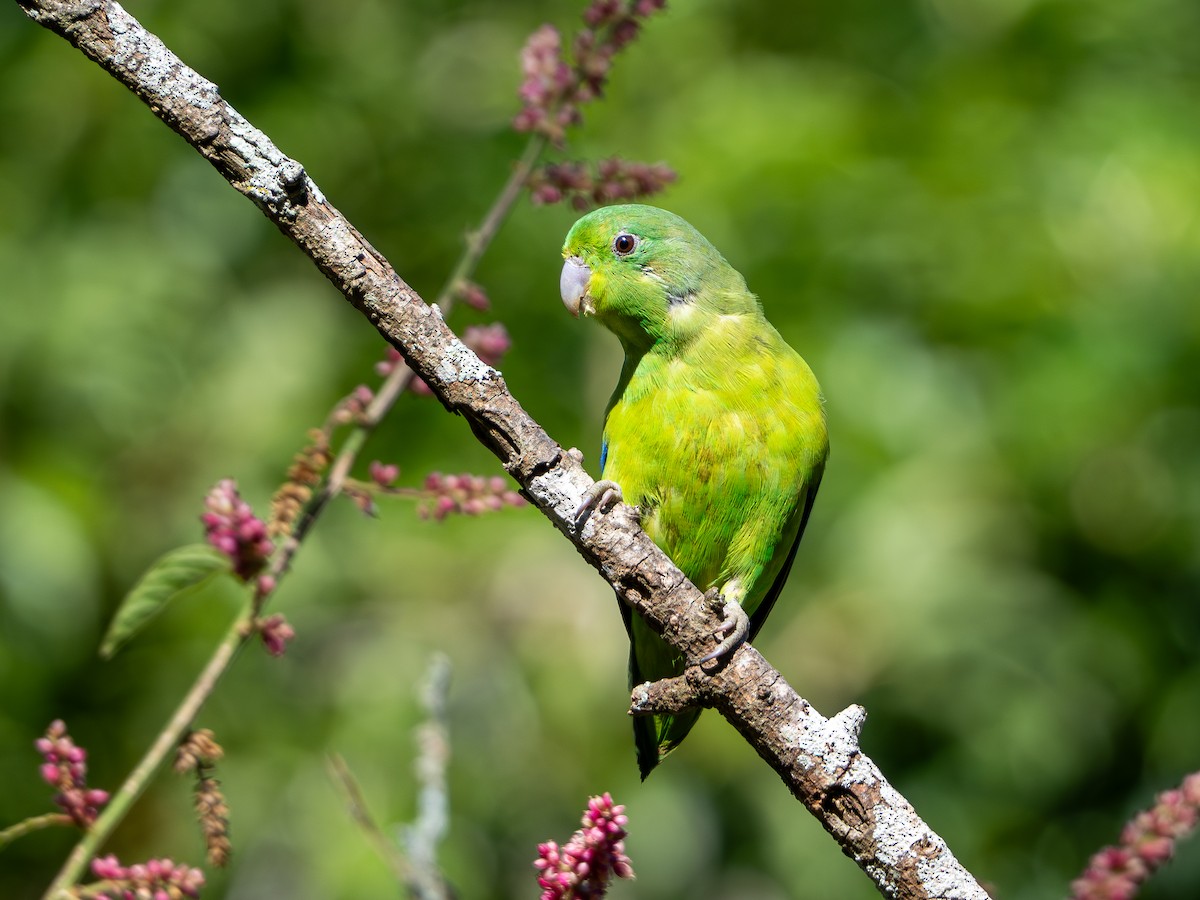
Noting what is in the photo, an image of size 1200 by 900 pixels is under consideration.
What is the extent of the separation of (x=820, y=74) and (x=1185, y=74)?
1489 mm

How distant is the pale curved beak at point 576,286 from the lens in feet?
10.1

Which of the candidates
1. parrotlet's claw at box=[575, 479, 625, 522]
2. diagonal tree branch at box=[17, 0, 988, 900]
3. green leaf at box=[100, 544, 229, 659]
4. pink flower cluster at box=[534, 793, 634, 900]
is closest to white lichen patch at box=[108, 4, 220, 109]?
diagonal tree branch at box=[17, 0, 988, 900]

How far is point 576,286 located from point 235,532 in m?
1.36

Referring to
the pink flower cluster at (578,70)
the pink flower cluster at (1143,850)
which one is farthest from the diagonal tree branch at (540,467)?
the pink flower cluster at (578,70)

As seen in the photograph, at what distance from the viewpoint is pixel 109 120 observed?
5.01m

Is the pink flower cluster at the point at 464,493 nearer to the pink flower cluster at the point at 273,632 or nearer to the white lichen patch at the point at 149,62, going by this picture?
the pink flower cluster at the point at 273,632

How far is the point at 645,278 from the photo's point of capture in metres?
3.03

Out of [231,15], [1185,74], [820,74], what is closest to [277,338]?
[231,15]

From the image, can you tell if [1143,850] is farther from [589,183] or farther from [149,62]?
[149,62]

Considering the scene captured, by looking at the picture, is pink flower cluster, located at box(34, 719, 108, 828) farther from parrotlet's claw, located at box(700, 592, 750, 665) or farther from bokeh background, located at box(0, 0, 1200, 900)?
bokeh background, located at box(0, 0, 1200, 900)

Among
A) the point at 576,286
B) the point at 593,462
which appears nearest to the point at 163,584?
the point at 576,286

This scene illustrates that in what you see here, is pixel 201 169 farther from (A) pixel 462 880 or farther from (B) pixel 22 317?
(A) pixel 462 880

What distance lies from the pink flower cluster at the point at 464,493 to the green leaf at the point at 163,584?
1.10 ft

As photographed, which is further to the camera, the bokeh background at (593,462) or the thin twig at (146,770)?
the bokeh background at (593,462)
